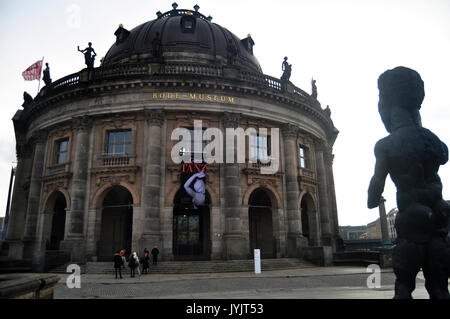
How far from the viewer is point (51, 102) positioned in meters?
26.5

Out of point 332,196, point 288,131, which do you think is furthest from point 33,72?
point 332,196

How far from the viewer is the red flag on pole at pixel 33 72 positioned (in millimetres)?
29188

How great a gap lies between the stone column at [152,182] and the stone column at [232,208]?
446 cm

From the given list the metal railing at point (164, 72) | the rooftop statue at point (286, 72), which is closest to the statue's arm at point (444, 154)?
the metal railing at point (164, 72)

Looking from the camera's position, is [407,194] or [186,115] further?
[186,115]

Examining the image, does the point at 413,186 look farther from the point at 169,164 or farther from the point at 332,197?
the point at 332,197

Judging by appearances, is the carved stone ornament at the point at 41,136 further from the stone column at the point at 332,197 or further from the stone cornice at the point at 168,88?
the stone column at the point at 332,197

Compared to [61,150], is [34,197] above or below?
below

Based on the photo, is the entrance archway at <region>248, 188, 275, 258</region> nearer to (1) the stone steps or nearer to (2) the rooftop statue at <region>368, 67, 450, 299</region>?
(1) the stone steps

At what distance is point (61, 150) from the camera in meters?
26.7

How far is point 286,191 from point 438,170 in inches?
813

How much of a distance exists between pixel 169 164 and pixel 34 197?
1168cm
